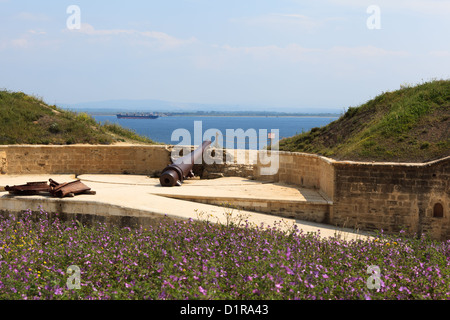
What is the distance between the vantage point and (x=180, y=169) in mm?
14695

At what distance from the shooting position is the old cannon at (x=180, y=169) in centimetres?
1420

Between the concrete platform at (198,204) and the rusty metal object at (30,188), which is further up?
the rusty metal object at (30,188)

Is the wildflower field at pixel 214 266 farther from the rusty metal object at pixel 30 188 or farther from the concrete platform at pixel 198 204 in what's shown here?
the rusty metal object at pixel 30 188

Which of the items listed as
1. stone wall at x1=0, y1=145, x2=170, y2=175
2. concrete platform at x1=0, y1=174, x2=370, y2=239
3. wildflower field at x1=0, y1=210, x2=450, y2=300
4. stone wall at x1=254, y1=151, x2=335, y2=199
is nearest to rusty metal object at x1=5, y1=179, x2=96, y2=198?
concrete platform at x1=0, y1=174, x2=370, y2=239

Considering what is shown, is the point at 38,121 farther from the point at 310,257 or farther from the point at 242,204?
the point at 310,257

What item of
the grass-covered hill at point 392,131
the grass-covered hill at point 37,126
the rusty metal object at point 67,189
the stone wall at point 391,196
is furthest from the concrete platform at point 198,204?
the grass-covered hill at point 37,126

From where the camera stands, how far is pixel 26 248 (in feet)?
26.2

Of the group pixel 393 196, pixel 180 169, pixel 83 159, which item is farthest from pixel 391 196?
pixel 83 159

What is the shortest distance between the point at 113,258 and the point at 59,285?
44.1 inches

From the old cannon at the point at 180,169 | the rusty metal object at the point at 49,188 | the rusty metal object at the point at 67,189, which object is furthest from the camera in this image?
the old cannon at the point at 180,169

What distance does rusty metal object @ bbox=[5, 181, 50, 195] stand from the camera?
39.2 ft

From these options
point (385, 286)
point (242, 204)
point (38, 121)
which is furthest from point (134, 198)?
point (38, 121)

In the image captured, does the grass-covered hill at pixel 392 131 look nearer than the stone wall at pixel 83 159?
Yes

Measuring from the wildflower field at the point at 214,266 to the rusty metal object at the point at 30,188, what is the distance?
311 centimetres
